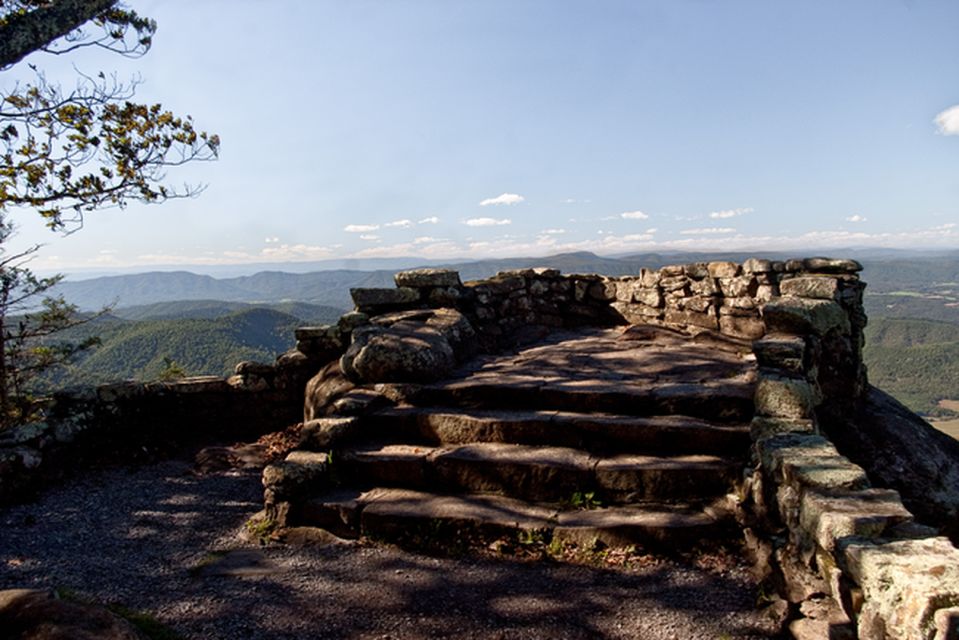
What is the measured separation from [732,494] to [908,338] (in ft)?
499

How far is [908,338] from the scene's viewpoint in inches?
4872

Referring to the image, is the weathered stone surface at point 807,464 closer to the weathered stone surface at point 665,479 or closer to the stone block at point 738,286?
the weathered stone surface at point 665,479

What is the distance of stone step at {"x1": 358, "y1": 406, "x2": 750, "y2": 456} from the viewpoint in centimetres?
527

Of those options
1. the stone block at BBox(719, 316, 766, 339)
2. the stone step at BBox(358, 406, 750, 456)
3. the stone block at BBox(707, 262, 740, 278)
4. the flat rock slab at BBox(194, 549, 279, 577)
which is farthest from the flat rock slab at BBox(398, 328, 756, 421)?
the flat rock slab at BBox(194, 549, 279, 577)

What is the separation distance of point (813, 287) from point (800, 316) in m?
1.04

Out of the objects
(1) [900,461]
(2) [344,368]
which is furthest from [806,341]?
(2) [344,368]

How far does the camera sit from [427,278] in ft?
33.1

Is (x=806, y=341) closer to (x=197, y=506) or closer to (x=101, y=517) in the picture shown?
(x=197, y=506)

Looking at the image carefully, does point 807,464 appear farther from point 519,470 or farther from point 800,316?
point 800,316

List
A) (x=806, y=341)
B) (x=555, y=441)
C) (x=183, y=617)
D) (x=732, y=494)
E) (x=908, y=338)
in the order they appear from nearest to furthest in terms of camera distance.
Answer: (x=183, y=617), (x=732, y=494), (x=555, y=441), (x=806, y=341), (x=908, y=338)

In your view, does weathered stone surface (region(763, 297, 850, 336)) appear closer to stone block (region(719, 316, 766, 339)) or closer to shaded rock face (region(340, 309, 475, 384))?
stone block (region(719, 316, 766, 339))

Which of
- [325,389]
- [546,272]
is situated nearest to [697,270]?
[546,272]

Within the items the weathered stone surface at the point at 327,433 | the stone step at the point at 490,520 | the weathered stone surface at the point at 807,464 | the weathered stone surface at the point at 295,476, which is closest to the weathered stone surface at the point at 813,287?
the weathered stone surface at the point at 807,464

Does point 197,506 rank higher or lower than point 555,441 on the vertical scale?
lower
